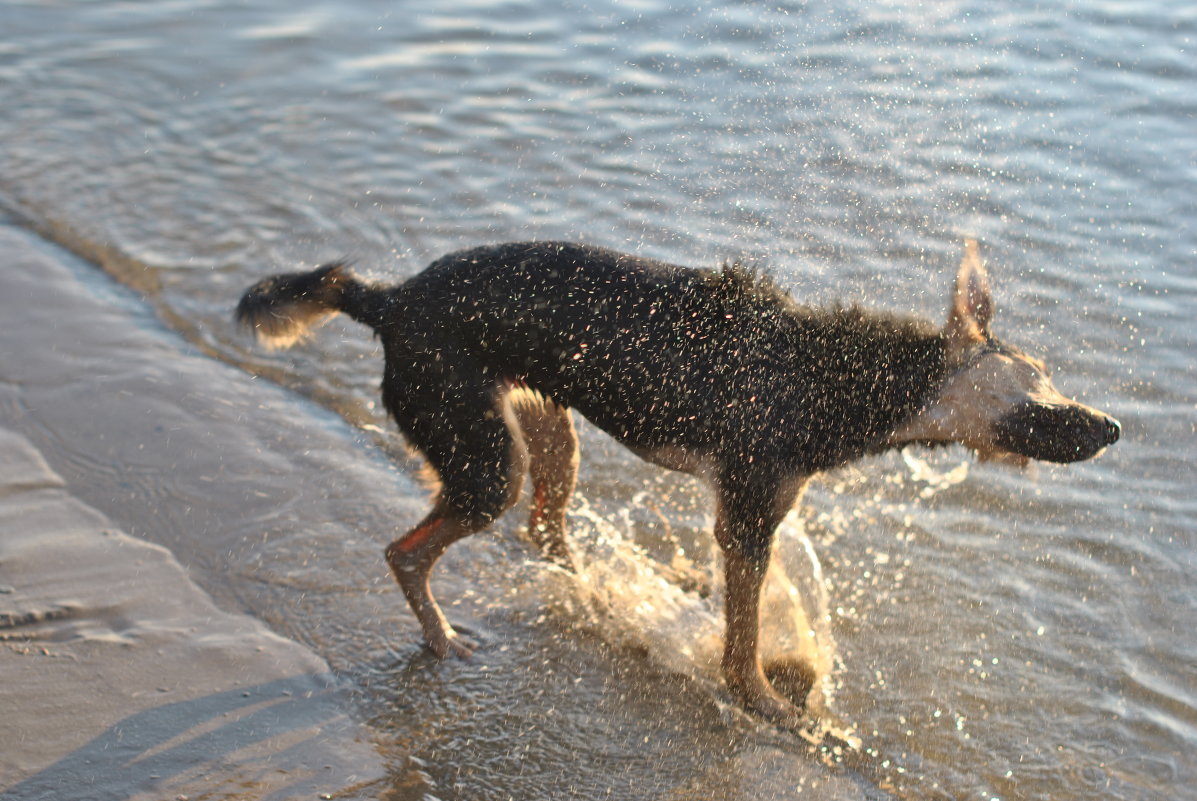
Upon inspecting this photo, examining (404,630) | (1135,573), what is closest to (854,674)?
(1135,573)

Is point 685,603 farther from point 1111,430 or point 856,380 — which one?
point 1111,430

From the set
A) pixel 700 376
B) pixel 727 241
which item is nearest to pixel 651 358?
pixel 700 376

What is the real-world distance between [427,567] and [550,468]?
2.62ft

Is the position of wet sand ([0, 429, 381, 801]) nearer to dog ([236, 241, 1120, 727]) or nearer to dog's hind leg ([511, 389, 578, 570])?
dog ([236, 241, 1120, 727])

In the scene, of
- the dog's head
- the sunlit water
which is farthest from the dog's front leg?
the dog's head

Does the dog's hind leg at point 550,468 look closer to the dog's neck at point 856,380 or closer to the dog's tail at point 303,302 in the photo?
the dog's tail at point 303,302

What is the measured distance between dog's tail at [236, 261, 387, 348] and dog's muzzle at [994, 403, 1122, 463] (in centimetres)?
234

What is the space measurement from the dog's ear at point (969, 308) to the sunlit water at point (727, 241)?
1.25 m

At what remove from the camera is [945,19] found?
11.1m

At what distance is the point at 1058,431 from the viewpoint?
4184 mm

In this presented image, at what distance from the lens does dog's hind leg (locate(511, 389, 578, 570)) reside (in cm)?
514

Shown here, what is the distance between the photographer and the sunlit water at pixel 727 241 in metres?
4.63

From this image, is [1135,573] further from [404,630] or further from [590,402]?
[404,630]

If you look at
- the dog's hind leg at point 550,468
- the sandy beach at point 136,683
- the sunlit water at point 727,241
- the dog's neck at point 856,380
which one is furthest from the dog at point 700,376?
the sandy beach at point 136,683
